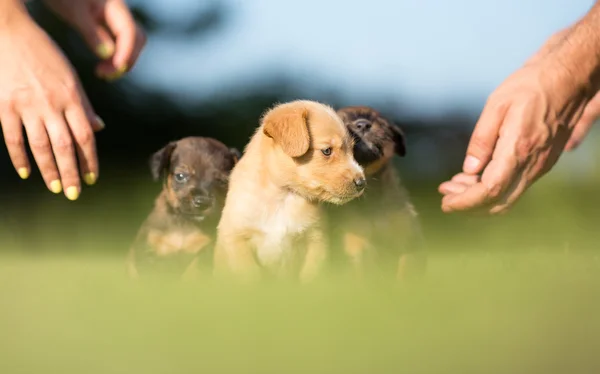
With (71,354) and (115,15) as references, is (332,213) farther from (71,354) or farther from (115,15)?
(71,354)

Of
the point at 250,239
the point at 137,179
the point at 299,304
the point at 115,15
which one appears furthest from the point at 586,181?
the point at 299,304

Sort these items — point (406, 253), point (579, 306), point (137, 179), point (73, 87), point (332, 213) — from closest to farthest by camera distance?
1. point (579, 306)
2. point (73, 87)
3. point (332, 213)
4. point (406, 253)
5. point (137, 179)

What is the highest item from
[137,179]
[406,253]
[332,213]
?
[332,213]

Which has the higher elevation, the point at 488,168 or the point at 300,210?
the point at 488,168

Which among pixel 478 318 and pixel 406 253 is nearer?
pixel 478 318

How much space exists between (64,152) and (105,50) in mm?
631

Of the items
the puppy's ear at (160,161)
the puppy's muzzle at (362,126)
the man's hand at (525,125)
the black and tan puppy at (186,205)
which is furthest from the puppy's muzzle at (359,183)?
the puppy's ear at (160,161)

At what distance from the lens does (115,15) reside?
10.5 feet

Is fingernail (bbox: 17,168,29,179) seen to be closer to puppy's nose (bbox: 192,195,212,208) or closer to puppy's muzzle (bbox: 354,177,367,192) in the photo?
puppy's muzzle (bbox: 354,177,367,192)

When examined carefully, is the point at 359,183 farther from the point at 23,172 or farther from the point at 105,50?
the point at 23,172

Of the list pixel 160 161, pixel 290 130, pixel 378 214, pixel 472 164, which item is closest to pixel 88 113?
pixel 290 130

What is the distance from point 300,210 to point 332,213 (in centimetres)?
40

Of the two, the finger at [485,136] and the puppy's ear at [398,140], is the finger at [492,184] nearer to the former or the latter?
the finger at [485,136]

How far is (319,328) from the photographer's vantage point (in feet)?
6.06
